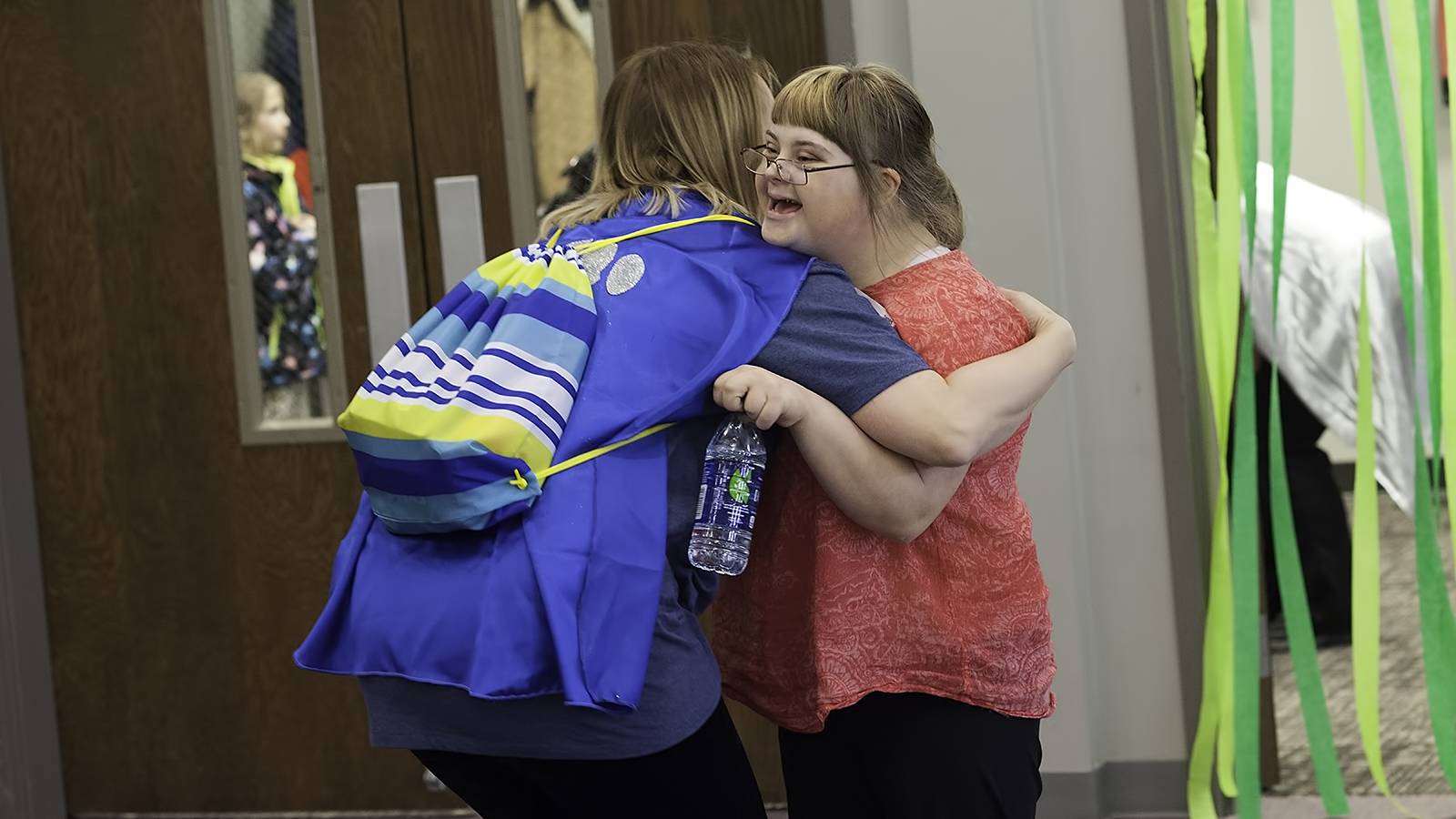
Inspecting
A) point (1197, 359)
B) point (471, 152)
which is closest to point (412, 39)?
point (471, 152)

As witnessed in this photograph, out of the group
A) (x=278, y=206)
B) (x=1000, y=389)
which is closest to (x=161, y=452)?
(x=278, y=206)

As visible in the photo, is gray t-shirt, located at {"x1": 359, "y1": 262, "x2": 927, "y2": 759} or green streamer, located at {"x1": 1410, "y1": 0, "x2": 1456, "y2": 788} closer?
gray t-shirt, located at {"x1": 359, "y1": 262, "x2": 927, "y2": 759}

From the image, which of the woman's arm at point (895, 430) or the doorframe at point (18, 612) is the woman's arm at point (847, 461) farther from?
the doorframe at point (18, 612)

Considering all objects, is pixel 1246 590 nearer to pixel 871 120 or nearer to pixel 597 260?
pixel 871 120

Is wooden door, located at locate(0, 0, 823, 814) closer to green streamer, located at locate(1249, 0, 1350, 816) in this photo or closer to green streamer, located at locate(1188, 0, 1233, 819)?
green streamer, located at locate(1188, 0, 1233, 819)

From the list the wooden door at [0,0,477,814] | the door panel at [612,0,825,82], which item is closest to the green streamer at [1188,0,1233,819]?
the door panel at [612,0,825,82]

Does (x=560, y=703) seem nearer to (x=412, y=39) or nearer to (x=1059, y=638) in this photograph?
(x=1059, y=638)

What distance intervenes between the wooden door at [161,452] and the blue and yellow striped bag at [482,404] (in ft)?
5.08

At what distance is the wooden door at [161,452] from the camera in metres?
2.94

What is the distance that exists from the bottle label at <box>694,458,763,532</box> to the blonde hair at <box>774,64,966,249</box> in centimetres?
30

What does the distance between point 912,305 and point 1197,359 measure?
126cm

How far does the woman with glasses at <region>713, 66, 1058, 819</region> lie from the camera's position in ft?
4.66

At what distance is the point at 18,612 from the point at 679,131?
2228 millimetres

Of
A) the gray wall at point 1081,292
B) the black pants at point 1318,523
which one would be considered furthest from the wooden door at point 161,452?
the black pants at point 1318,523
